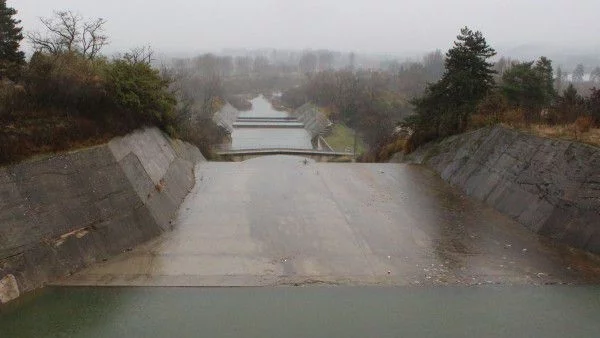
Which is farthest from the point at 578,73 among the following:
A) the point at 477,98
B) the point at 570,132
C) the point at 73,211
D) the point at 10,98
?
the point at 73,211

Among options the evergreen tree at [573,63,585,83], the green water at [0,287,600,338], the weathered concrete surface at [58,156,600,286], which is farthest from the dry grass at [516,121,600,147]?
the evergreen tree at [573,63,585,83]

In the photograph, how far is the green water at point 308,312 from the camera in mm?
6547

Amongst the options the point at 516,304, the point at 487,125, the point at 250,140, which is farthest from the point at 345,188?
the point at 250,140

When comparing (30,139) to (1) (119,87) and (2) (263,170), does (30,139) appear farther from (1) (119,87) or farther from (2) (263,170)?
(2) (263,170)

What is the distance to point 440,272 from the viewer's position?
8227 mm

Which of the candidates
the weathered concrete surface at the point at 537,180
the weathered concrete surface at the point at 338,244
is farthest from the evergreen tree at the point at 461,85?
the weathered concrete surface at the point at 338,244

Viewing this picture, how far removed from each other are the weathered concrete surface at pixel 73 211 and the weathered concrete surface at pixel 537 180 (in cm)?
804

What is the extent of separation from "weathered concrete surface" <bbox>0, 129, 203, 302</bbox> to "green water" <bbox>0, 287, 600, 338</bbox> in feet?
1.89

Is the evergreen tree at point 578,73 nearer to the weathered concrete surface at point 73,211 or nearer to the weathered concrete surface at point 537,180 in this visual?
the weathered concrete surface at point 537,180

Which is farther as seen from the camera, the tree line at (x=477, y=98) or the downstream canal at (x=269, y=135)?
the downstream canal at (x=269, y=135)

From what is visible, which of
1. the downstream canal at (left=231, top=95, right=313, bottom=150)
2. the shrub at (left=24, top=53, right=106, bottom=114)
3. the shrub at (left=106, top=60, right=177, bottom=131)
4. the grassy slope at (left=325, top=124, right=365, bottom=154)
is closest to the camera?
the shrub at (left=24, top=53, right=106, bottom=114)

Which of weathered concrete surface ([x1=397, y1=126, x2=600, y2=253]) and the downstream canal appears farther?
the downstream canal

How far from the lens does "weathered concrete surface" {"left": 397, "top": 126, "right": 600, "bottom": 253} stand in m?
9.05

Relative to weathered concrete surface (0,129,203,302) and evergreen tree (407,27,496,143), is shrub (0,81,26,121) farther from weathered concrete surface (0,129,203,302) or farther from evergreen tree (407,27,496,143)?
evergreen tree (407,27,496,143)
